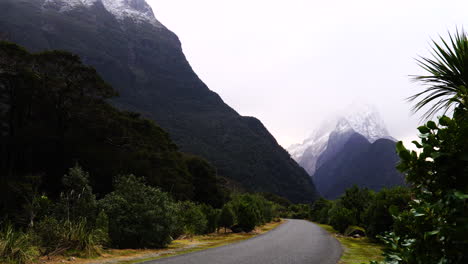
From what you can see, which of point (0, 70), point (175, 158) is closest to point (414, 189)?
point (0, 70)

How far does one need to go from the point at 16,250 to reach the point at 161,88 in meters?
127

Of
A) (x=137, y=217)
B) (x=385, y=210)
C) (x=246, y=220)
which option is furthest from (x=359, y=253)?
(x=246, y=220)

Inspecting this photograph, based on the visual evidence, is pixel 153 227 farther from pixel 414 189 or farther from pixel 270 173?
pixel 270 173

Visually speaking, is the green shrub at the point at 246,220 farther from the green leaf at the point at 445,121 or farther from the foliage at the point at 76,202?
the green leaf at the point at 445,121

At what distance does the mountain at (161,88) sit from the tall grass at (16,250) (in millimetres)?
80244

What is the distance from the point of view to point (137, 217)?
1756 centimetres

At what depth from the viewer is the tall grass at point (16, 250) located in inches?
406

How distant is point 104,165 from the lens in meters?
33.8

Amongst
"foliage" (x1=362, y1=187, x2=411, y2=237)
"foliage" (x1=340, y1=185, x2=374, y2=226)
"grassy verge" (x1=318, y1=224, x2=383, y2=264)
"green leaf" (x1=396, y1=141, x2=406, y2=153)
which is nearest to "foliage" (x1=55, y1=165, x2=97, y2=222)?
"grassy verge" (x1=318, y1=224, x2=383, y2=264)

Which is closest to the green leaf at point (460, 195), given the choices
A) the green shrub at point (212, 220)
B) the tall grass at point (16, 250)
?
the tall grass at point (16, 250)

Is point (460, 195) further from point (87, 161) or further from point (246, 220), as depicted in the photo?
point (87, 161)

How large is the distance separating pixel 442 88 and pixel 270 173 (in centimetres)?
12531

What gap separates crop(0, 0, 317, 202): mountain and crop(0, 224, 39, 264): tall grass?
263ft

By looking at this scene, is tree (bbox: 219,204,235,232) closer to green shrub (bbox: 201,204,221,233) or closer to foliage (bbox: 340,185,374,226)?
green shrub (bbox: 201,204,221,233)
